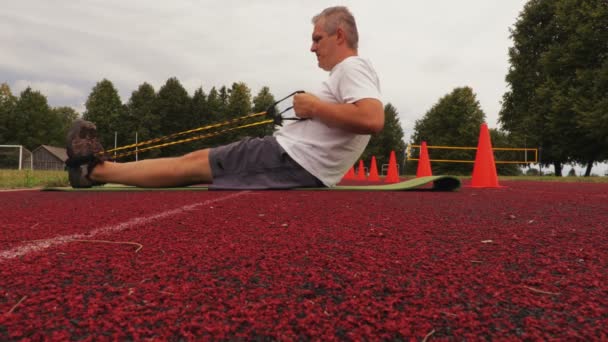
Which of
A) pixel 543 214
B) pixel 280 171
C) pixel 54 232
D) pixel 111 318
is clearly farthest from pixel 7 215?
pixel 543 214

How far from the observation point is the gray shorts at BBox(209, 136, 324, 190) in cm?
381

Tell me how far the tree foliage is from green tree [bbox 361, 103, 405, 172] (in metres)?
22.8

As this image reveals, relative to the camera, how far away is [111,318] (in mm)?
986

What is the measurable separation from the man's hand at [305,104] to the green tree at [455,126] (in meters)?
34.9

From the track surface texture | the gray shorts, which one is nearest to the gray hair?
the gray shorts

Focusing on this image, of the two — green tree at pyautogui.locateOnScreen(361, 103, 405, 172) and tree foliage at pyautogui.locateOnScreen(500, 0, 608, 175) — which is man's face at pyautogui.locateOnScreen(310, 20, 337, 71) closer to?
tree foliage at pyautogui.locateOnScreen(500, 0, 608, 175)

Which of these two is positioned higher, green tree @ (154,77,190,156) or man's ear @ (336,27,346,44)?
green tree @ (154,77,190,156)

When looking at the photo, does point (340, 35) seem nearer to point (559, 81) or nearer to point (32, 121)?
point (559, 81)

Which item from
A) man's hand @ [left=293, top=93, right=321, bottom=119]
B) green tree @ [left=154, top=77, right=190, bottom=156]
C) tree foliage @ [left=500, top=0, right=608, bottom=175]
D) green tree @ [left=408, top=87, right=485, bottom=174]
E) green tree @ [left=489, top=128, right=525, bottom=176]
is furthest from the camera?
green tree @ [left=154, top=77, right=190, bottom=156]

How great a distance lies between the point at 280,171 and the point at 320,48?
1.22m

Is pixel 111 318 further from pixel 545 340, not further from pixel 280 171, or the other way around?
pixel 280 171

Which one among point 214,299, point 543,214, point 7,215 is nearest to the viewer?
point 214,299

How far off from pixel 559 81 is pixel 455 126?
16.1 meters

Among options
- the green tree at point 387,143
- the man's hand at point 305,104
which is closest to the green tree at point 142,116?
the green tree at point 387,143
